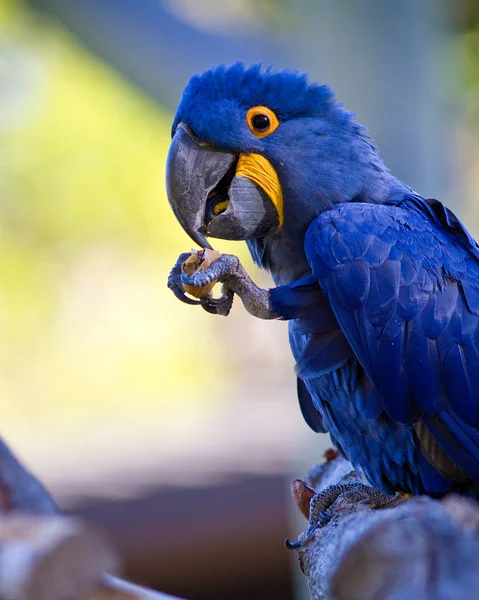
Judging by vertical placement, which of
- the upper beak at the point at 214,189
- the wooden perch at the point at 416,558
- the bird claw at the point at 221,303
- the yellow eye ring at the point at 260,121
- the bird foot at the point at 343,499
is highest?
the yellow eye ring at the point at 260,121

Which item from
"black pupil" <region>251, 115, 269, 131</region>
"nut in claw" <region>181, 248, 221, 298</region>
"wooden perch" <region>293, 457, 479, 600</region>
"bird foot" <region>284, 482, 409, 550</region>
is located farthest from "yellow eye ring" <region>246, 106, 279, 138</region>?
"wooden perch" <region>293, 457, 479, 600</region>

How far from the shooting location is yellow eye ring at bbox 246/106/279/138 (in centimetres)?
186

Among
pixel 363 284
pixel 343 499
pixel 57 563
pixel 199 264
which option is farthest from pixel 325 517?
pixel 57 563

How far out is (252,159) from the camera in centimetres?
184

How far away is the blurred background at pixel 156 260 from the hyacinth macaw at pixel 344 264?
62.1 inches

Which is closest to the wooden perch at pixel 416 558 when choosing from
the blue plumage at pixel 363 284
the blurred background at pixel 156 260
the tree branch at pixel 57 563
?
the tree branch at pixel 57 563

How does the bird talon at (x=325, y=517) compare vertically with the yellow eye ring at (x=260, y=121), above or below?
below

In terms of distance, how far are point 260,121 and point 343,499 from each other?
969 millimetres

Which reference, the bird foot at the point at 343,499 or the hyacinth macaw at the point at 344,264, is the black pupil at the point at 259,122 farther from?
the bird foot at the point at 343,499

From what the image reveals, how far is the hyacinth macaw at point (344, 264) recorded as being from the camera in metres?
1.68

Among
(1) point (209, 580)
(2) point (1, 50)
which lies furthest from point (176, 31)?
(2) point (1, 50)

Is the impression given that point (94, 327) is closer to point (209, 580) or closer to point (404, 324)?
point (209, 580)

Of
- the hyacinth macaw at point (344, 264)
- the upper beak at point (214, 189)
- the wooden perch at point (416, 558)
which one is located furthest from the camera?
the upper beak at point (214, 189)

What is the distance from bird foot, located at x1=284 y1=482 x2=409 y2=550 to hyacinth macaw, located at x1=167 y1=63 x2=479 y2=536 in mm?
30
